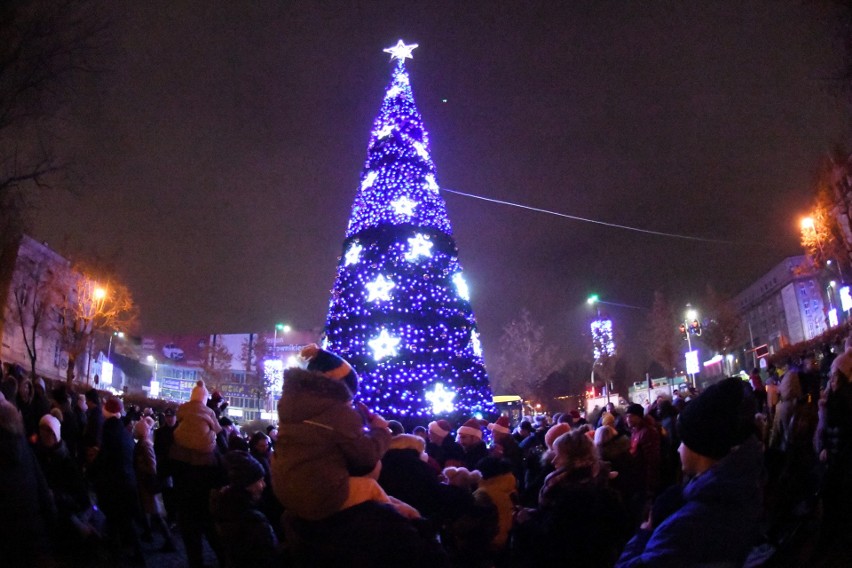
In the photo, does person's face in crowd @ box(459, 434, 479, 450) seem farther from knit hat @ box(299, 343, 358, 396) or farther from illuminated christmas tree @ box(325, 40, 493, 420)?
illuminated christmas tree @ box(325, 40, 493, 420)

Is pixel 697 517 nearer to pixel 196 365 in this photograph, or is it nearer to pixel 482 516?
pixel 482 516

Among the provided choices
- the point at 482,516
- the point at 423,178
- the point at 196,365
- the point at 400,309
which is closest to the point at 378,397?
the point at 400,309

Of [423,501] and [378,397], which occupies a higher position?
[378,397]

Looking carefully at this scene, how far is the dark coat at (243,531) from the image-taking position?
418cm

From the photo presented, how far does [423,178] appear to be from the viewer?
53.5 ft

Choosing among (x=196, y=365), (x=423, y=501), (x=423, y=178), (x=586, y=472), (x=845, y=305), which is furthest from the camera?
(x=196, y=365)

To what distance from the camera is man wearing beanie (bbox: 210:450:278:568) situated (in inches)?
165

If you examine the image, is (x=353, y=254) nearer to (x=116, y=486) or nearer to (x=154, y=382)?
(x=116, y=486)

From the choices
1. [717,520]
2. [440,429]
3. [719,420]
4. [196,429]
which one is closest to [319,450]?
[717,520]

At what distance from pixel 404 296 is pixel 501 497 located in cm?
1055

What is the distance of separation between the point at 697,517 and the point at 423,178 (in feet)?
46.8

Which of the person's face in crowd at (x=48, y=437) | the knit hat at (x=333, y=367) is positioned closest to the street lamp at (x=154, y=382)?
the person's face in crowd at (x=48, y=437)

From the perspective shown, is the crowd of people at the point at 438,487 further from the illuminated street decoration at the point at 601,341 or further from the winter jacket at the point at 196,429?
the illuminated street decoration at the point at 601,341

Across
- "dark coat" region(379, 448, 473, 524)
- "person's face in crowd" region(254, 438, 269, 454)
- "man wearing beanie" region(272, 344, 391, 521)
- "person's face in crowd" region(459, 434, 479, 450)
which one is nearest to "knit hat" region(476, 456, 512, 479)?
"dark coat" region(379, 448, 473, 524)
